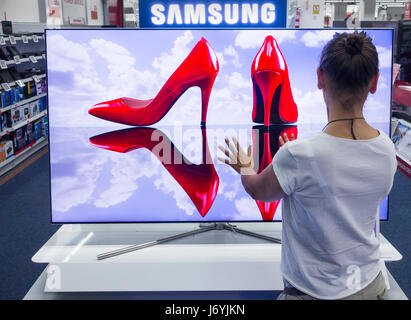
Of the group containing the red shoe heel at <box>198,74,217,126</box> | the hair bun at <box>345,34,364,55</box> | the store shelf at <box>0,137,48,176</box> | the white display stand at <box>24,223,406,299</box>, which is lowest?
the store shelf at <box>0,137,48,176</box>

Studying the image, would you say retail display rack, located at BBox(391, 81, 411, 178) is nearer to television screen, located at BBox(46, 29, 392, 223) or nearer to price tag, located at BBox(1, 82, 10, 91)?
television screen, located at BBox(46, 29, 392, 223)

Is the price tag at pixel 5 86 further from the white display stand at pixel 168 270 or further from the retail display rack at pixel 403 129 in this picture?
the retail display rack at pixel 403 129

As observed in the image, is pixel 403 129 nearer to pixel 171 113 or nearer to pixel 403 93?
pixel 403 93

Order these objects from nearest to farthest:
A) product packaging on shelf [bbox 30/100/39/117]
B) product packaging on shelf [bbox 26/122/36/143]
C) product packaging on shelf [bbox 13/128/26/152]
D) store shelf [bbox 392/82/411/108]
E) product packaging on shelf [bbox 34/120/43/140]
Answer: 1. store shelf [bbox 392/82/411/108]
2. product packaging on shelf [bbox 13/128/26/152]
3. product packaging on shelf [bbox 26/122/36/143]
4. product packaging on shelf [bbox 30/100/39/117]
5. product packaging on shelf [bbox 34/120/43/140]

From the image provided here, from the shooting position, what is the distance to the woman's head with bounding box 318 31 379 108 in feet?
3.61

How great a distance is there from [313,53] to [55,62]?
1111 mm

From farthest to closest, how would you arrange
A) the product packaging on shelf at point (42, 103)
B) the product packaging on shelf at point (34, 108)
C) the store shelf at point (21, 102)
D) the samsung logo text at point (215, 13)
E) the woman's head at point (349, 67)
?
the product packaging on shelf at point (42, 103), the product packaging on shelf at point (34, 108), the store shelf at point (21, 102), the samsung logo text at point (215, 13), the woman's head at point (349, 67)

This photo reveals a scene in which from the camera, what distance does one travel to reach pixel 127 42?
Result: 1949 mm

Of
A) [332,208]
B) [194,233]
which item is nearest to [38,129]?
[194,233]

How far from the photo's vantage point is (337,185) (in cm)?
A: 114

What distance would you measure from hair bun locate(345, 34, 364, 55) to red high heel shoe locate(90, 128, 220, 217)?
38.4 inches

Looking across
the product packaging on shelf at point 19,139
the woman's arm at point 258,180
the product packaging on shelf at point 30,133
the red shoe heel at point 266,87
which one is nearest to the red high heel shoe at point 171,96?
the red shoe heel at point 266,87

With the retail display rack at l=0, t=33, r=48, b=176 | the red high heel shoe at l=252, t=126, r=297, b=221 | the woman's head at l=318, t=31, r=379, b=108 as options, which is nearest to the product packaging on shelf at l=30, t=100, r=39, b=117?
the retail display rack at l=0, t=33, r=48, b=176

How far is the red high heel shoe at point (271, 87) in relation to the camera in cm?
195
